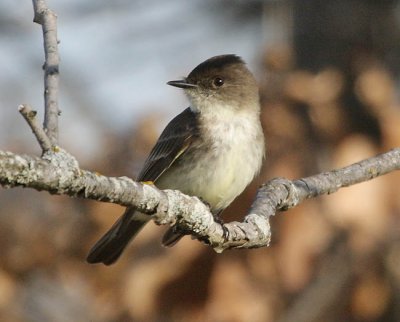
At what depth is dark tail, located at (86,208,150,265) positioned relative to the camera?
257 inches

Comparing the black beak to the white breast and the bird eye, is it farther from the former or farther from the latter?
the white breast

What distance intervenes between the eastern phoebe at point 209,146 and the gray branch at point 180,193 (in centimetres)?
90

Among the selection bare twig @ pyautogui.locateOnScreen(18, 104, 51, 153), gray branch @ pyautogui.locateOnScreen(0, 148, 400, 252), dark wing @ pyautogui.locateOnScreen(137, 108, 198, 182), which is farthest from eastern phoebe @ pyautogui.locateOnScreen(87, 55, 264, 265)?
bare twig @ pyautogui.locateOnScreen(18, 104, 51, 153)

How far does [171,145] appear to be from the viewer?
6160 mm

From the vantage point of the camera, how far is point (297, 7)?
8719mm

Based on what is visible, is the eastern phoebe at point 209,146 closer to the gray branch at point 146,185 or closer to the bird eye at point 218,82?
the bird eye at point 218,82

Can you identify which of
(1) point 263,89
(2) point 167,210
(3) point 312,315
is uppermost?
(2) point 167,210

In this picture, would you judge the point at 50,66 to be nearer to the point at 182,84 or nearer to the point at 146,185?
the point at 146,185

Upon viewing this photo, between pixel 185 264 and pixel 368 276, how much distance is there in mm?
1412

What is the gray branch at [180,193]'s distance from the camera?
292 cm

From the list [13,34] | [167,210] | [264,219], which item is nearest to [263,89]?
[13,34]

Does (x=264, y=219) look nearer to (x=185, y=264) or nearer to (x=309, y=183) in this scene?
(x=309, y=183)

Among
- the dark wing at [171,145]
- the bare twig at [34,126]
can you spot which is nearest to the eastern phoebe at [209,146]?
the dark wing at [171,145]

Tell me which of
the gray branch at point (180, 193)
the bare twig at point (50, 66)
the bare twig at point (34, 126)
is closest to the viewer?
the gray branch at point (180, 193)
